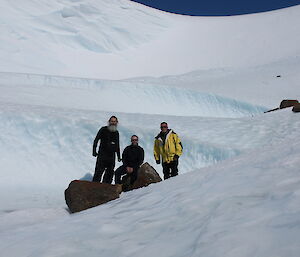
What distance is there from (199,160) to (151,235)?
5754 millimetres

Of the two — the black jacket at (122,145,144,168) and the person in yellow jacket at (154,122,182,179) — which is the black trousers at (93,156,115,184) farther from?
the person in yellow jacket at (154,122,182,179)

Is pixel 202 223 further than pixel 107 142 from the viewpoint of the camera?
No

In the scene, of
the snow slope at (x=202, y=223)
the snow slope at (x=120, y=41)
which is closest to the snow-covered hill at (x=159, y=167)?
the snow slope at (x=202, y=223)

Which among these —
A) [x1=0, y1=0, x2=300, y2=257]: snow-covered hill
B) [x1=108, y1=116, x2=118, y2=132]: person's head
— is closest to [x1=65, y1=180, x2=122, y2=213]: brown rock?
[x1=0, y1=0, x2=300, y2=257]: snow-covered hill

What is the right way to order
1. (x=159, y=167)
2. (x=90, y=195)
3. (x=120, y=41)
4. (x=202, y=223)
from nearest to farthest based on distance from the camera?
(x=202, y=223) < (x=90, y=195) < (x=159, y=167) < (x=120, y=41)

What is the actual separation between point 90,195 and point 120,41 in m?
31.7

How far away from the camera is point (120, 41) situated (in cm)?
3425

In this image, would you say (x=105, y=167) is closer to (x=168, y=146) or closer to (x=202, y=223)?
(x=168, y=146)

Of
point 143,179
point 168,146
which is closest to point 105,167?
point 143,179

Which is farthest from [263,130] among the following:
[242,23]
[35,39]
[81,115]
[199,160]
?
[242,23]

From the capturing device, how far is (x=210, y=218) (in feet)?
6.89

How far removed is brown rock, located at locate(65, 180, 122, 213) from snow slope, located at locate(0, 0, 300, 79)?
74.3 ft

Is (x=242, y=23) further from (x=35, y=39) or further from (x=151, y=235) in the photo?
(x=151, y=235)

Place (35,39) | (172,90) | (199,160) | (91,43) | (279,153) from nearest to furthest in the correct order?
(279,153) → (199,160) → (172,90) → (35,39) → (91,43)
